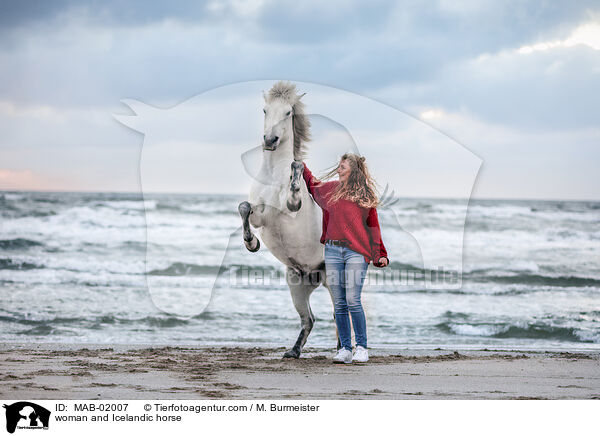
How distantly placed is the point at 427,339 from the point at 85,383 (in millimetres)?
4378

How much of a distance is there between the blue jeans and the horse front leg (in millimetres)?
375

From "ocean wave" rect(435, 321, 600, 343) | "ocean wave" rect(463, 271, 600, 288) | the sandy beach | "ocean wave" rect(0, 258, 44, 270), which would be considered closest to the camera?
the sandy beach

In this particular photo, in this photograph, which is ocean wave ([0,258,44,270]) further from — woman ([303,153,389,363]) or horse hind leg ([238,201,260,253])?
woman ([303,153,389,363])

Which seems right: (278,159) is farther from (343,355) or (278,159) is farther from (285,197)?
(343,355)

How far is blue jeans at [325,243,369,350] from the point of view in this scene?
4781mm

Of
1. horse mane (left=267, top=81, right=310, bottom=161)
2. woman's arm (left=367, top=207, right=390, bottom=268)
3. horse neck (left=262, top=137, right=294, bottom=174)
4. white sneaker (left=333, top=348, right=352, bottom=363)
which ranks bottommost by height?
→ white sneaker (left=333, top=348, right=352, bottom=363)

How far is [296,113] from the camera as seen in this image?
5.08 m

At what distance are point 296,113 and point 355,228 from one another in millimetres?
983

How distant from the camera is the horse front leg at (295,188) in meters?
4.68

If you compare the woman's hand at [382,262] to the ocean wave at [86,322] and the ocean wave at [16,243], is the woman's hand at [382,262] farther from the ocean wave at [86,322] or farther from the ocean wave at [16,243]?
the ocean wave at [16,243]

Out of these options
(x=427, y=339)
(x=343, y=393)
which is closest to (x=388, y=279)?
(x=427, y=339)

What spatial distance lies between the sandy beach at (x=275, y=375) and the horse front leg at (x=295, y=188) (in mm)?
1151

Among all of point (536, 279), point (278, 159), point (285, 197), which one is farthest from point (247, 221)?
point (536, 279)

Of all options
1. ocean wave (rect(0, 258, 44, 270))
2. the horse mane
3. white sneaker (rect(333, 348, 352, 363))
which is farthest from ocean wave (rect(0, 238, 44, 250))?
white sneaker (rect(333, 348, 352, 363))
